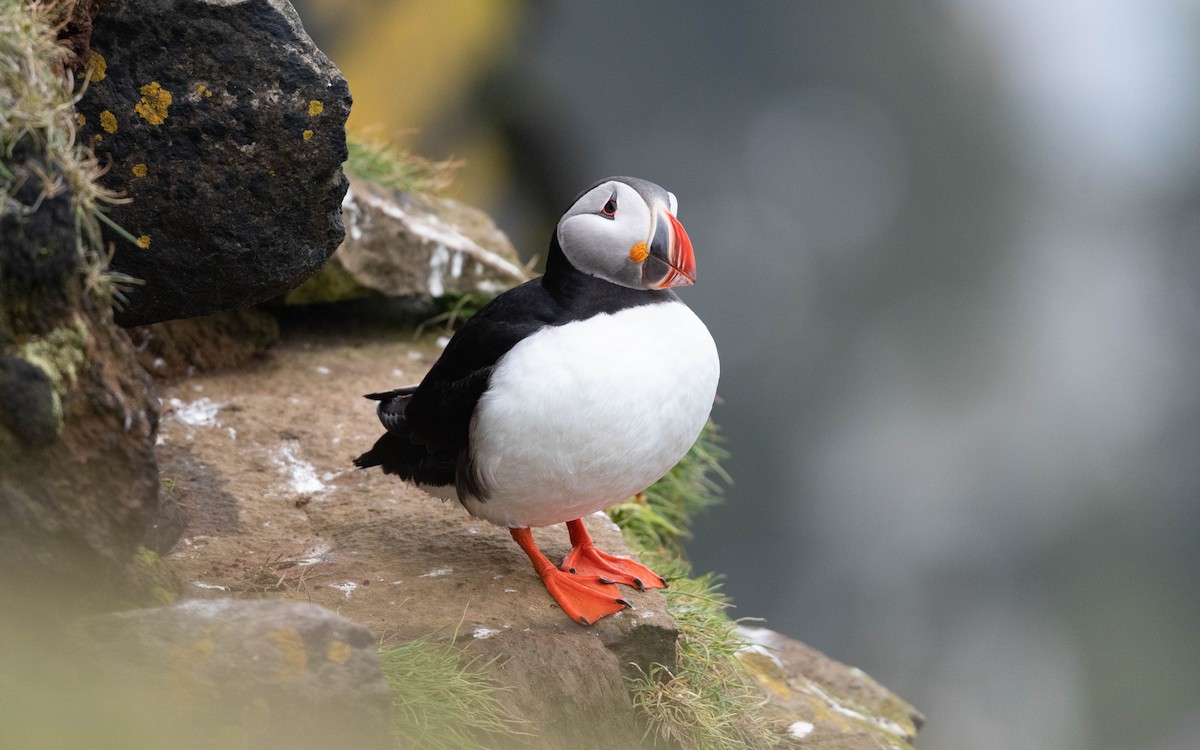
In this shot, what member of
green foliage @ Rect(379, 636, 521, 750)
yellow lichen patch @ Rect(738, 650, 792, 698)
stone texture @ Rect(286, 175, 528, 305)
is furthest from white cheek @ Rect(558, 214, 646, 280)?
stone texture @ Rect(286, 175, 528, 305)

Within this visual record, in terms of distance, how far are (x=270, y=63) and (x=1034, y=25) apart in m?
9.61

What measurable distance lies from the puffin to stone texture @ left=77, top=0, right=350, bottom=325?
63cm

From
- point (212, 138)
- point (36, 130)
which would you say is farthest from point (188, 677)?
point (212, 138)

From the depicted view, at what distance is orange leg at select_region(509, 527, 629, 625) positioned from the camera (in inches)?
118

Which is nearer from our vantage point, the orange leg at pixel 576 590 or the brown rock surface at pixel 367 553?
the brown rock surface at pixel 367 553

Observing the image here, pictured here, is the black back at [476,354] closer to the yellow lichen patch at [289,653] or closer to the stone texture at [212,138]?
the stone texture at [212,138]

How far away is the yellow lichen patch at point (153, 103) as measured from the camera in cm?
272

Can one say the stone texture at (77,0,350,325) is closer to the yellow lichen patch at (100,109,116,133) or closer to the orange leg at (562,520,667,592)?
the yellow lichen patch at (100,109,116,133)

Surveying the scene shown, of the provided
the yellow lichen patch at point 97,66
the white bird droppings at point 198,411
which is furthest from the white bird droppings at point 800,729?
the yellow lichen patch at point 97,66

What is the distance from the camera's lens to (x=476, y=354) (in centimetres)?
292

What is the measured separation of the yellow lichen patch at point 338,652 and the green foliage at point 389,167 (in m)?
3.54

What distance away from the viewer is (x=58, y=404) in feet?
6.42

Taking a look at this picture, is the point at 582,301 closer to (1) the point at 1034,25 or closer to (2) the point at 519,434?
(2) the point at 519,434

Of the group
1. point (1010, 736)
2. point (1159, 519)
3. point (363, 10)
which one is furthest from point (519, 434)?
point (1159, 519)
